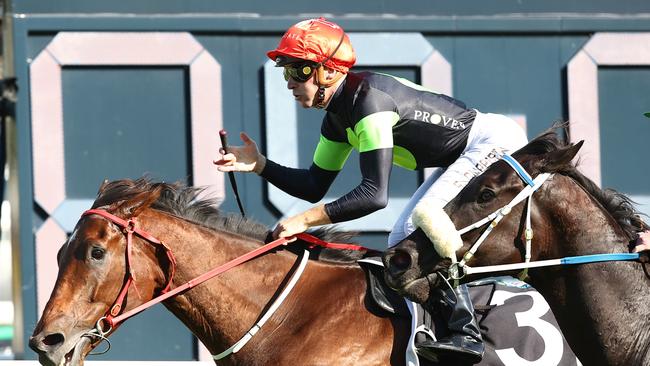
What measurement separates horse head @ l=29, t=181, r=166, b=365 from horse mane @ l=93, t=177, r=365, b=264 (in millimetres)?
96

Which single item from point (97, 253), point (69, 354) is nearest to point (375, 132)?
point (97, 253)

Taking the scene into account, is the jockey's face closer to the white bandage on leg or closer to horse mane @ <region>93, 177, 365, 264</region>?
horse mane @ <region>93, 177, 365, 264</region>

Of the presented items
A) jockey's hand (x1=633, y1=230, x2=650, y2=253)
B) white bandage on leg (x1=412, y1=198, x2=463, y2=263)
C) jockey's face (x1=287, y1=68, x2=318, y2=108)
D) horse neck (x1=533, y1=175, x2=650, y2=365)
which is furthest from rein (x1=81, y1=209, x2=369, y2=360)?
jockey's hand (x1=633, y1=230, x2=650, y2=253)

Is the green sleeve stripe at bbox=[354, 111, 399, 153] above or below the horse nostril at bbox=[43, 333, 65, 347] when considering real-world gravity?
above

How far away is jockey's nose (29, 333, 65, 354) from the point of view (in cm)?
418

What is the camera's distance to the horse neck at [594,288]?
13.2ft

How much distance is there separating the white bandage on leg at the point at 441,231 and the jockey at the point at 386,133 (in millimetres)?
Result: 130

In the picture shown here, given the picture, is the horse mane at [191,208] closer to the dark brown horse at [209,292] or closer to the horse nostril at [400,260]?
the dark brown horse at [209,292]

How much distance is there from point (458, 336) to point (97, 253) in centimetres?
141

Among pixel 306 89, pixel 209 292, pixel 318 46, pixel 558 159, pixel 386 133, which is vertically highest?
pixel 318 46

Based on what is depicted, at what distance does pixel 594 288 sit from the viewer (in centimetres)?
404

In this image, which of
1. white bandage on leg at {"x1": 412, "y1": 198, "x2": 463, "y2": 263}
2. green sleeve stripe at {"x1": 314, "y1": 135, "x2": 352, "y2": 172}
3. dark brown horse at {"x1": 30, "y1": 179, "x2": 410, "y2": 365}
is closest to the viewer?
white bandage on leg at {"x1": 412, "y1": 198, "x2": 463, "y2": 263}

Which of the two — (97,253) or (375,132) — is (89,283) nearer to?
(97,253)

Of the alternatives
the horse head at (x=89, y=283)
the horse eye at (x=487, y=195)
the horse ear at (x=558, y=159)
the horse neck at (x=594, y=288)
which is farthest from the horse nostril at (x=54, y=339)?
the horse ear at (x=558, y=159)
